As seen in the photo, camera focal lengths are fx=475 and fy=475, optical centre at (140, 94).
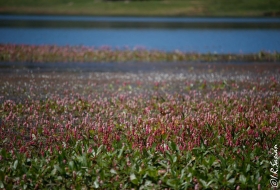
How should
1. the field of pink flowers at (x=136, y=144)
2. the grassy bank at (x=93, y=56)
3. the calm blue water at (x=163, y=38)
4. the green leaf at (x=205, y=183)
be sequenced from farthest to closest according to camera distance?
the calm blue water at (x=163, y=38) < the grassy bank at (x=93, y=56) < the field of pink flowers at (x=136, y=144) < the green leaf at (x=205, y=183)

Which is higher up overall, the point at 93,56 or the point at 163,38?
the point at 163,38

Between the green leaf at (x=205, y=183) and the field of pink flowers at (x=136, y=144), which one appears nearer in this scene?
the green leaf at (x=205, y=183)

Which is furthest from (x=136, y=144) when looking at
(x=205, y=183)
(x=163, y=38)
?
(x=163, y=38)

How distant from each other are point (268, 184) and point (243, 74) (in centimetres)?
2179

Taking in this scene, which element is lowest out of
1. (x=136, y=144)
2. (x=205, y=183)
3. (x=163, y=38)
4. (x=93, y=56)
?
(x=205, y=183)

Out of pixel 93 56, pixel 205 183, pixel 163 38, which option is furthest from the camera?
pixel 163 38

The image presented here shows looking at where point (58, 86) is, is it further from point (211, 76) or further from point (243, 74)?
point (243, 74)

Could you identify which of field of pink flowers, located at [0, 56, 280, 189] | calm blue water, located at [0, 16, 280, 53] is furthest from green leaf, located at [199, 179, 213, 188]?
calm blue water, located at [0, 16, 280, 53]

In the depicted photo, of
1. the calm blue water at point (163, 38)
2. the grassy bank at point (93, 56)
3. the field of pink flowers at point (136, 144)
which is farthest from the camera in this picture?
the calm blue water at point (163, 38)

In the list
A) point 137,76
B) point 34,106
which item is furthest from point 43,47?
point 34,106

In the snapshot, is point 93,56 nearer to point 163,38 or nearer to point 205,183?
point 205,183

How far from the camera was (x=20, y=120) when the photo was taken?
1569 centimetres

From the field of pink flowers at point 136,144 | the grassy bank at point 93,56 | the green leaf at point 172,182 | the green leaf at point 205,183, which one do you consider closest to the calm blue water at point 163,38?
the grassy bank at point 93,56

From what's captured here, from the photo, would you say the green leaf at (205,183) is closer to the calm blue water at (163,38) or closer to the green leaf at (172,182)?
the green leaf at (172,182)
